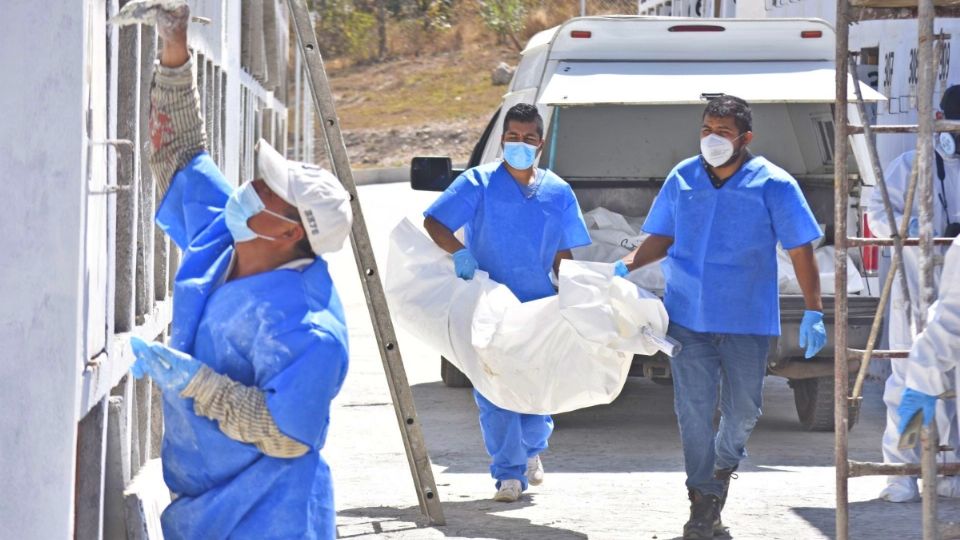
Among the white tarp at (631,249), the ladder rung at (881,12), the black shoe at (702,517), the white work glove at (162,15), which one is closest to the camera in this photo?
the white work glove at (162,15)

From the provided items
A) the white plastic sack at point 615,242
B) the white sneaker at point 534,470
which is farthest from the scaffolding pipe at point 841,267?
the white plastic sack at point 615,242

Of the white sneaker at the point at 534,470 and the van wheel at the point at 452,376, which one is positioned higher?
the white sneaker at the point at 534,470

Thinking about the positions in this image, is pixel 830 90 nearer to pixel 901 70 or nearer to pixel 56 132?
pixel 901 70

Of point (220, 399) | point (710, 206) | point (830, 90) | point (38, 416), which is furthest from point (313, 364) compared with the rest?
point (830, 90)

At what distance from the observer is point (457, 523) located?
762 centimetres

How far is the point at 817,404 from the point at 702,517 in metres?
3.18

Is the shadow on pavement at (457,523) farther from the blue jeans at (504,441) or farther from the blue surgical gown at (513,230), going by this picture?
the blue surgical gown at (513,230)

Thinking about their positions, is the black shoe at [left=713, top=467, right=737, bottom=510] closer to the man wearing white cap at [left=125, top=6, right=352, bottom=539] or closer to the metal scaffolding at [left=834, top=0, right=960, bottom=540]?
the metal scaffolding at [left=834, top=0, right=960, bottom=540]

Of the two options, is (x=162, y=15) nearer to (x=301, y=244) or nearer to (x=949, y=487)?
(x=301, y=244)

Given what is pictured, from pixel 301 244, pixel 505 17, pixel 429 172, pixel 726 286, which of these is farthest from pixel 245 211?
pixel 505 17

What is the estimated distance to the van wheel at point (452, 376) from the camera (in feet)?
39.2

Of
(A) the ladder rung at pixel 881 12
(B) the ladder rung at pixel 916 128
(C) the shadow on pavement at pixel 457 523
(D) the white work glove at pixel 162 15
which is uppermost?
(D) the white work glove at pixel 162 15

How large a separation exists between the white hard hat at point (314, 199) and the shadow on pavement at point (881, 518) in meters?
3.98

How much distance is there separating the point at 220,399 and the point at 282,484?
297mm
